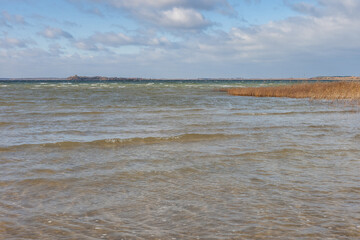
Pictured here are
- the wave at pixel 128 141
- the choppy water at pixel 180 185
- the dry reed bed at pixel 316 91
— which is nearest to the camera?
the choppy water at pixel 180 185

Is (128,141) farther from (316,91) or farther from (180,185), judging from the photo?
(316,91)

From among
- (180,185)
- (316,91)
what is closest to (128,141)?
(180,185)

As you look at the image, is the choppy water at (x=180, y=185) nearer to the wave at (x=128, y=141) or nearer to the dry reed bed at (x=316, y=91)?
the wave at (x=128, y=141)

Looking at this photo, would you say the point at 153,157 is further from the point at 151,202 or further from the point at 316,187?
the point at 316,187

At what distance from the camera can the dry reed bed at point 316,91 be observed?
30.8m

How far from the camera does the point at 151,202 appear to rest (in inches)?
231

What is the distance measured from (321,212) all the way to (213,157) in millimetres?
4338

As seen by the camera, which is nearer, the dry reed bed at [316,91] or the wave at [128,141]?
the wave at [128,141]

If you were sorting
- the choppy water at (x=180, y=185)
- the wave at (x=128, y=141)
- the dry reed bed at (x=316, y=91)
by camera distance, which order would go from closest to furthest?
the choppy water at (x=180, y=185), the wave at (x=128, y=141), the dry reed bed at (x=316, y=91)

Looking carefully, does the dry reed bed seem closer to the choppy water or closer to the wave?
the choppy water

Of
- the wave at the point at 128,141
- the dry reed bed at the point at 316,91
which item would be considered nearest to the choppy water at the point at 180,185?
the wave at the point at 128,141

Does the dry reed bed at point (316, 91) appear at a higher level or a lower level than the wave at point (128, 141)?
higher

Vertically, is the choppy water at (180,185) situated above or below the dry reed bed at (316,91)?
below

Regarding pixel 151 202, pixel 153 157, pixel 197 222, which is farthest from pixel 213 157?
pixel 197 222
